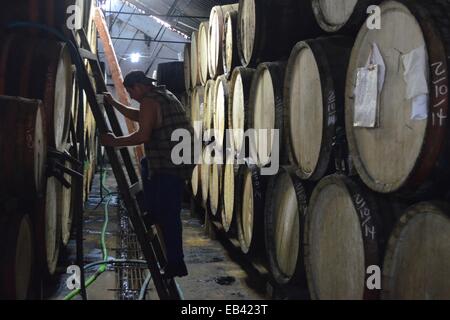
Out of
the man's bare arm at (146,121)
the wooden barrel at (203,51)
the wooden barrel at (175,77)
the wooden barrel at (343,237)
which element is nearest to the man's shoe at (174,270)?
the man's bare arm at (146,121)

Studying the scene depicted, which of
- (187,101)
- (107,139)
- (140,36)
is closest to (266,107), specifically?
(107,139)

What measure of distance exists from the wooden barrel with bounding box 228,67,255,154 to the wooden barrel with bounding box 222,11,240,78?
31 centimetres

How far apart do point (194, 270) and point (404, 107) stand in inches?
127

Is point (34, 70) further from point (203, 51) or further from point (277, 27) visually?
point (203, 51)

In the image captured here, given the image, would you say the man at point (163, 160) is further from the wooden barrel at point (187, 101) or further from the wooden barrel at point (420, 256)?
the wooden barrel at point (187, 101)

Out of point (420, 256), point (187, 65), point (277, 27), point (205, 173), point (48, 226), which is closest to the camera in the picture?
point (420, 256)

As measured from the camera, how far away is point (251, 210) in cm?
398

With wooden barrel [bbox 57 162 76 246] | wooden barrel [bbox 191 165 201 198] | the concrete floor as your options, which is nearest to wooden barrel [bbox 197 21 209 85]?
wooden barrel [bbox 191 165 201 198]

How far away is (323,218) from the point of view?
8.48 feet

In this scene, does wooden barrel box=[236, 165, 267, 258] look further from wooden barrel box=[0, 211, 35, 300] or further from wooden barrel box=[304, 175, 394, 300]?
wooden barrel box=[0, 211, 35, 300]

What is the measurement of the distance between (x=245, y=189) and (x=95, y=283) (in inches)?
63.1

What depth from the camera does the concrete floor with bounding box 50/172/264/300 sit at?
3.92 metres

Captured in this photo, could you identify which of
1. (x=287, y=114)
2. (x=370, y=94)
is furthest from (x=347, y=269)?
(x=287, y=114)

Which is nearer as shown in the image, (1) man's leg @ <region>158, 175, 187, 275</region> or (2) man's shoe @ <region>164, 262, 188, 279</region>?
(2) man's shoe @ <region>164, 262, 188, 279</region>
